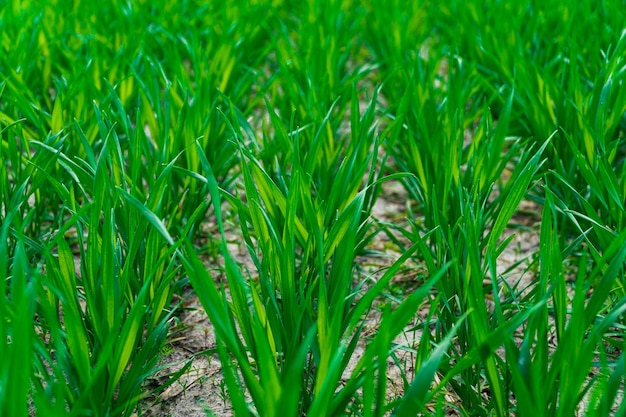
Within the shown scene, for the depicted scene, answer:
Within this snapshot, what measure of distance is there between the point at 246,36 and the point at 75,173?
4.22 feet

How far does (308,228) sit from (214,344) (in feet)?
1.00

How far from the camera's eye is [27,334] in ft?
2.81

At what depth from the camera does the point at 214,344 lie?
1519 millimetres

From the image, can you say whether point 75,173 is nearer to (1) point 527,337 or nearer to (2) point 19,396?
(2) point 19,396

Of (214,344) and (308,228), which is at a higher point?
(308,228)

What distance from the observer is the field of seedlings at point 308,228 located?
103 cm

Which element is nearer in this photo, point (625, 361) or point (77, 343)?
point (625, 361)

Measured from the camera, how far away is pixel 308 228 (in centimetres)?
144

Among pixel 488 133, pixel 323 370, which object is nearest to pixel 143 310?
pixel 323 370

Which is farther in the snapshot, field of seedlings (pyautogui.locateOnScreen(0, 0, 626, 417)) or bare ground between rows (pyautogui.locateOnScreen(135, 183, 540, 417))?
bare ground between rows (pyautogui.locateOnScreen(135, 183, 540, 417))

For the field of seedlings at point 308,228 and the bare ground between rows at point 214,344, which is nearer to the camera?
the field of seedlings at point 308,228

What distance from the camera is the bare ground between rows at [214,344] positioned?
4.37 feet

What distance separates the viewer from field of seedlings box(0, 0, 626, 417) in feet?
3.39

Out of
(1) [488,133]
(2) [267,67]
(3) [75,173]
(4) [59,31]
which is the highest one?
(2) [267,67]
